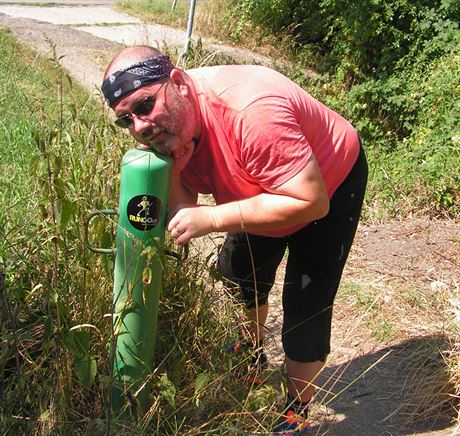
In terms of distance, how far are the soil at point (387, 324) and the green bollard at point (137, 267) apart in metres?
0.64

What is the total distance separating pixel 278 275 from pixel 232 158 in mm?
2151

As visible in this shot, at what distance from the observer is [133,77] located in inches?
79.0

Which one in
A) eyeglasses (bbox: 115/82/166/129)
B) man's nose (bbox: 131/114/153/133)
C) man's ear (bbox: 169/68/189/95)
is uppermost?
man's ear (bbox: 169/68/189/95)

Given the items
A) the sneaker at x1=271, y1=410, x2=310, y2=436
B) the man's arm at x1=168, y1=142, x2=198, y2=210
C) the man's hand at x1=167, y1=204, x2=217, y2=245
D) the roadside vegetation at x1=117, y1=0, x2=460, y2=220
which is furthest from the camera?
the roadside vegetation at x1=117, y1=0, x2=460, y2=220

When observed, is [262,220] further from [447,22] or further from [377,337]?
[447,22]

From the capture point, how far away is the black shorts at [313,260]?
256cm

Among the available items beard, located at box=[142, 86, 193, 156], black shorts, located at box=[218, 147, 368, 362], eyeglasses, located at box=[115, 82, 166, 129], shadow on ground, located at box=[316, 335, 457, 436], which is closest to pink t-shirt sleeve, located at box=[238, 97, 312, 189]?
beard, located at box=[142, 86, 193, 156]

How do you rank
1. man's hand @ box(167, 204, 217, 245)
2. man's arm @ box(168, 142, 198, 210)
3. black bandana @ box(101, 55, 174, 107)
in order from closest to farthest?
black bandana @ box(101, 55, 174, 107)
man's hand @ box(167, 204, 217, 245)
man's arm @ box(168, 142, 198, 210)

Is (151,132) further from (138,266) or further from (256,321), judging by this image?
(256,321)

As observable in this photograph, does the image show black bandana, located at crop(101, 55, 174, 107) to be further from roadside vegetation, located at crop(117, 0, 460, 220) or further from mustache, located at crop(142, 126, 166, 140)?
roadside vegetation, located at crop(117, 0, 460, 220)

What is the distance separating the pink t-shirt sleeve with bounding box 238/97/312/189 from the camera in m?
2.04

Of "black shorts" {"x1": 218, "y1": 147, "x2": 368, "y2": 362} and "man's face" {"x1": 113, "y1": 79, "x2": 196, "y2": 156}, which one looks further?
"black shorts" {"x1": 218, "y1": 147, "x2": 368, "y2": 362}

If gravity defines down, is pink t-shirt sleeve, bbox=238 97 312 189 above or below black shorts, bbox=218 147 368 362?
above

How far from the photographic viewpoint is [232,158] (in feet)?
7.27
